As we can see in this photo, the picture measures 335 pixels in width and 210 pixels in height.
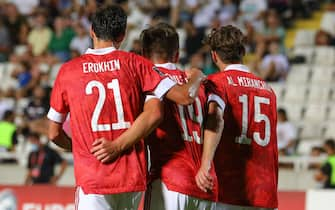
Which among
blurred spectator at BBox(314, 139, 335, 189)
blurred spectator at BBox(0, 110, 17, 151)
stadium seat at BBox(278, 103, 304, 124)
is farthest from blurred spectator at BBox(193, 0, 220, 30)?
blurred spectator at BBox(314, 139, 335, 189)

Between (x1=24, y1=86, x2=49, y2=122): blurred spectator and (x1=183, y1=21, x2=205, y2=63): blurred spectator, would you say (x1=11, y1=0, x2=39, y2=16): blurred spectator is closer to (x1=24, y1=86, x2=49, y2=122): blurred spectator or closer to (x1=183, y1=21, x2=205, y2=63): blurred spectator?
(x1=183, y1=21, x2=205, y2=63): blurred spectator

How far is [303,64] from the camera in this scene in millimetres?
17328

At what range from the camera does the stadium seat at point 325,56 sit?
1725 cm

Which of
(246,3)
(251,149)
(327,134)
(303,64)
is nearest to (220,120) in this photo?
(251,149)

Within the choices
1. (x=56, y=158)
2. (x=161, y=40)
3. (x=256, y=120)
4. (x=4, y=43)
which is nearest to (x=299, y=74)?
(x=56, y=158)

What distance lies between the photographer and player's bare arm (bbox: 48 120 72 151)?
7086 mm

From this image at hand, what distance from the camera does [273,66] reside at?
55.1 feet

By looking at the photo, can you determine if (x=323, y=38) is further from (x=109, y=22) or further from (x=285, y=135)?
(x=109, y=22)

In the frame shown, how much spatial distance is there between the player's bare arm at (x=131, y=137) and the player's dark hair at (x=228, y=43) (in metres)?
1.06

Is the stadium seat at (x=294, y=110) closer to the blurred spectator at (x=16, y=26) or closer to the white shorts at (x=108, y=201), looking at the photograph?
the blurred spectator at (x=16, y=26)

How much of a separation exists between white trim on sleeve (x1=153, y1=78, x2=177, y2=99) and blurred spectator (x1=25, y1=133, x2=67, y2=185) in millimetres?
8109

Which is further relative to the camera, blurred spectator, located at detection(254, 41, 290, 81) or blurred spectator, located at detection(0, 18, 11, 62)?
blurred spectator, located at detection(0, 18, 11, 62)

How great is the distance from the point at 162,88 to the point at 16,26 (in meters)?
13.6

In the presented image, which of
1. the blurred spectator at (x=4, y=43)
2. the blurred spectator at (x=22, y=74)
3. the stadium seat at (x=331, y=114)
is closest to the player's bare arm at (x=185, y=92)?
the stadium seat at (x=331, y=114)
